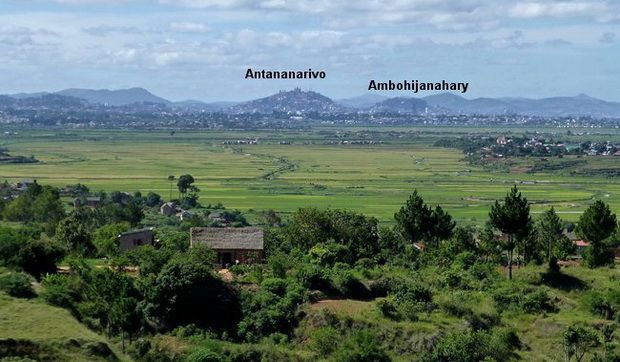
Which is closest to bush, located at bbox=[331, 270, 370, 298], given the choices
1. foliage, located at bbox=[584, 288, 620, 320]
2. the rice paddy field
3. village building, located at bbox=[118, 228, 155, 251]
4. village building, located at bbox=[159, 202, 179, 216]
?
foliage, located at bbox=[584, 288, 620, 320]

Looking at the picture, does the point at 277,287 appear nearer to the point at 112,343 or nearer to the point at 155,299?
the point at 155,299

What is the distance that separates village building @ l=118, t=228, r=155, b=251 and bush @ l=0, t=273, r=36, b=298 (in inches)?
482

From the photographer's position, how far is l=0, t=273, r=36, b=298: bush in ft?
86.7

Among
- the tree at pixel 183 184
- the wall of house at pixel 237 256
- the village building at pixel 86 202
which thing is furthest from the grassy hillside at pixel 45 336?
the tree at pixel 183 184

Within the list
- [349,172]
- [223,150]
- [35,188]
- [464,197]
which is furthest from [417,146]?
[35,188]

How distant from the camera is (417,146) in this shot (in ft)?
526

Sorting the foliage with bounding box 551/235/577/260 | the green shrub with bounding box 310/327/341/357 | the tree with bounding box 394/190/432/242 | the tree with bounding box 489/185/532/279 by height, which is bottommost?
the green shrub with bounding box 310/327/341/357

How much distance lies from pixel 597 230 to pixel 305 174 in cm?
6868

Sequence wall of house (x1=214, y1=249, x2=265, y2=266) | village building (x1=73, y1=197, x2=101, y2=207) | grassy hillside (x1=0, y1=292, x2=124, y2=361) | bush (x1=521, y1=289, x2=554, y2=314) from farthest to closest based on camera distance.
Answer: village building (x1=73, y1=197, x2=101, y2=207) < wall of house (x1=214, y1=249, x2=265, y2=266) < bush (x1=521, y1=289, x2=554, y2=314) < grassy hillside (x1=0, y1=292, x2=124, y2=361)

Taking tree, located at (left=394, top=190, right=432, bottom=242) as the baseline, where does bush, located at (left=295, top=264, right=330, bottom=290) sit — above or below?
below

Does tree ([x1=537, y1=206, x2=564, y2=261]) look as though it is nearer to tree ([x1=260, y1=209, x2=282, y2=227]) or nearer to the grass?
the grass

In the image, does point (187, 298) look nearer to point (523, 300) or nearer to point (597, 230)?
point (523, 300)

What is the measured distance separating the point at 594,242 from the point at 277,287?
39.6 ft

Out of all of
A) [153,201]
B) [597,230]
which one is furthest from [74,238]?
[153,201]
